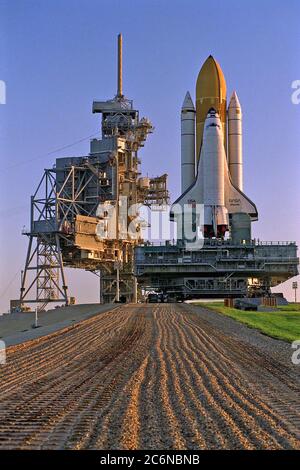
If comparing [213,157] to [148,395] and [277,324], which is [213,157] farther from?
[148,395]

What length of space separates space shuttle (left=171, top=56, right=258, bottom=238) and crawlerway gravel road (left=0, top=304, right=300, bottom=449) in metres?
46.0

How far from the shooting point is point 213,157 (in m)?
73.5

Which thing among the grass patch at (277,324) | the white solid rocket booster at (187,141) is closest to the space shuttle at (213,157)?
the white solid rocket booster at (187,141)

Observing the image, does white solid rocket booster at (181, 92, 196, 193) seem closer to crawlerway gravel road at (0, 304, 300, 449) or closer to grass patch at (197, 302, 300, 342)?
grass patch at (197, 302, 300, 342)

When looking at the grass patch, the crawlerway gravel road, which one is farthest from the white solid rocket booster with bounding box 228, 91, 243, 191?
the crawlerway gravel road

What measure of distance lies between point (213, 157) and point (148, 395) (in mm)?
60180

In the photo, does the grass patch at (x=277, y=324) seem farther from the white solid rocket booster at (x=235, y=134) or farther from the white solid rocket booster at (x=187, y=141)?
the white solid rocket booster at (x=187, y=141)

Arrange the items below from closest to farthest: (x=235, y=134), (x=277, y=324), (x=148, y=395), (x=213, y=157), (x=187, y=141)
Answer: (x=148, y=395) < (x=277, y=324) < (x=213, y=157) < (x=235, y=134) < (x=187, y=141)

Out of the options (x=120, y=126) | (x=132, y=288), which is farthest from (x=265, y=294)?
(x=120, y=126)

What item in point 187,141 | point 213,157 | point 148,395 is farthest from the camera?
point 187,141

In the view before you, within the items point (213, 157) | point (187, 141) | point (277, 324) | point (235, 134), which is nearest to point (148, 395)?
point (277, 324)

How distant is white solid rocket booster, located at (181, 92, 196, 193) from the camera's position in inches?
3118

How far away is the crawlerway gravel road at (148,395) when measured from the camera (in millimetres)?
10656
